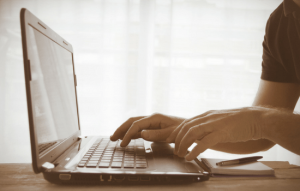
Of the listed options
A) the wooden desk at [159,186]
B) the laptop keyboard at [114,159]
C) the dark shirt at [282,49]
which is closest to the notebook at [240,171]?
the wooden desk at [159,186]

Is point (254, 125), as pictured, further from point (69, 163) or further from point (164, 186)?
point (69, 163)

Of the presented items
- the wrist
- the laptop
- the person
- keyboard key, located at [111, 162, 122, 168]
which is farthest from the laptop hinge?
the wrist

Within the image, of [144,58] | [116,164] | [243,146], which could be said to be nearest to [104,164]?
[116,164]

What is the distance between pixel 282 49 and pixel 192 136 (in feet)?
2.13

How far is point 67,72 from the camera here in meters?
0.68

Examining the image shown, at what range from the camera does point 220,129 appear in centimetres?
45

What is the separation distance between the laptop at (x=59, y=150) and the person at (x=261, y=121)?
2.2 inches

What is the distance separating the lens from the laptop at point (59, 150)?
0.35 metres

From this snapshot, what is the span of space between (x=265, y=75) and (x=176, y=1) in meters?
1.43

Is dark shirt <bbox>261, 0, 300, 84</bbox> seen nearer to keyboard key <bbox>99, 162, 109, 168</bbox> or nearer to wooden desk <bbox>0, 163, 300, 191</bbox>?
wooden desk <bbox>0, 163, 300, 191</bbox>

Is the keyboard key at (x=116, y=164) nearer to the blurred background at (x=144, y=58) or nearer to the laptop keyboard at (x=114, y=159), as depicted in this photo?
the laptop keyboard at (x=114, y=159)

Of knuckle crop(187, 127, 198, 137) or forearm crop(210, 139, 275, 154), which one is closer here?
knuckle crop(187, 127, 198, 137)

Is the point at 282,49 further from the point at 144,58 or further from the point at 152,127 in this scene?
the point at 144,58

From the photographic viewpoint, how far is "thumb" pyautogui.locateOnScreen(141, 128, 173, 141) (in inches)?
23.0
